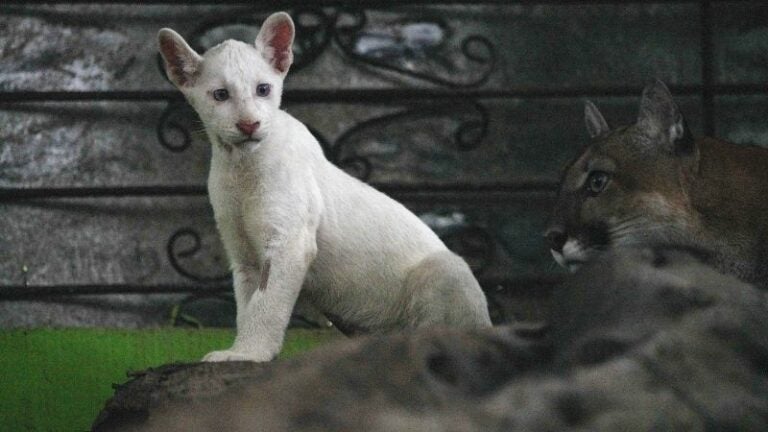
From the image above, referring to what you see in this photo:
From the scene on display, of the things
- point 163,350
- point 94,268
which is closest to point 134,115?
point 94,268

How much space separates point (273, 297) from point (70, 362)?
51.0 inches

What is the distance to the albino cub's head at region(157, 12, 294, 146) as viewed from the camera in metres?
3.03

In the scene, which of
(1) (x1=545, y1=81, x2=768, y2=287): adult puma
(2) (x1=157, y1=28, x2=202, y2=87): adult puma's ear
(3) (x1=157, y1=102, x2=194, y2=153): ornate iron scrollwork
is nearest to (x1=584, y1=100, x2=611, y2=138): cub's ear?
(1) (x1=545, y1=81, x2=768, y2=287): adult puma

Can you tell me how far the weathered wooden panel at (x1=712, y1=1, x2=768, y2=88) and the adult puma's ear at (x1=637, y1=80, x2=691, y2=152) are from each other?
1.76 metres

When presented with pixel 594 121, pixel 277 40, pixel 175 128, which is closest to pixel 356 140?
pixel 175 128

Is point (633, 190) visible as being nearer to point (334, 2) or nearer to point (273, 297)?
point (273, 297)

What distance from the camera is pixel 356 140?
4.73 meters

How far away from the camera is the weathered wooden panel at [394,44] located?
469cm

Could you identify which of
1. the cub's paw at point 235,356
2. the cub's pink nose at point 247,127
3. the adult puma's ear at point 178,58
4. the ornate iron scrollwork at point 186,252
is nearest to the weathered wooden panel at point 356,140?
the ornate iron scrollwork at point 186,252

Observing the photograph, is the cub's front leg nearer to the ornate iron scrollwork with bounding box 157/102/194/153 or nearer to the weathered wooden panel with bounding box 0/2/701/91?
the ornate iron scrollwork with bounding box 157/102/194/153

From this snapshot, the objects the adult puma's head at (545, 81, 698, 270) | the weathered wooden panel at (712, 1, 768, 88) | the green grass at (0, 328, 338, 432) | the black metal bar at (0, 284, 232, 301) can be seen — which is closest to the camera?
the adult puma's head at (545, 81, 698, 270)

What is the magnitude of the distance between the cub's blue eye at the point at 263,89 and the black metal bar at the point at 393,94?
4.83 ft

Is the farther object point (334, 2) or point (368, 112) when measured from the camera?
point (368, 112)

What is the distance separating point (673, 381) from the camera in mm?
1342
